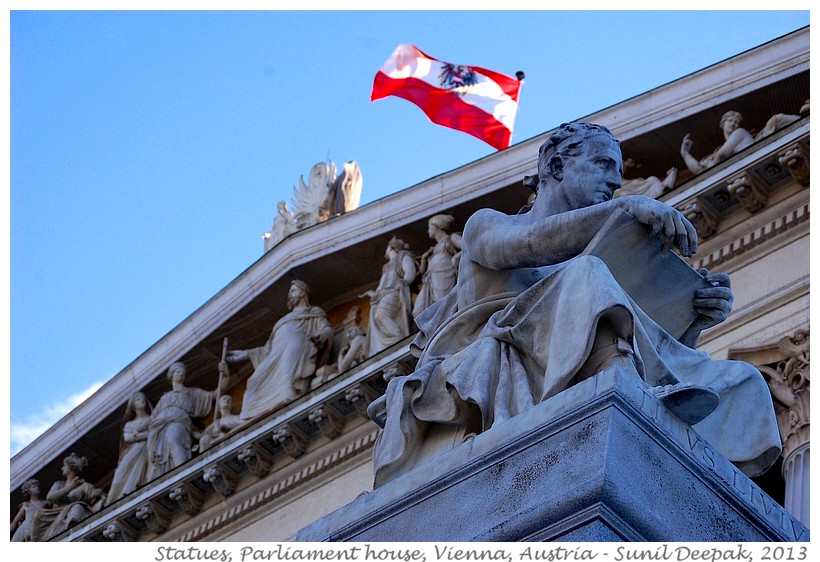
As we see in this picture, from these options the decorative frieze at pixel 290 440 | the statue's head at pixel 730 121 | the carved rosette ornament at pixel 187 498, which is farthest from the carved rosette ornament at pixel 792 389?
the carved rosette ornament at pixel 187 498

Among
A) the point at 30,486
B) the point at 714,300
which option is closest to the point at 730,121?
the point at 30,486

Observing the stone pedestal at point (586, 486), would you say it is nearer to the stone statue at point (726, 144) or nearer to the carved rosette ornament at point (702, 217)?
the carved rosette ornament at point (702, 217)

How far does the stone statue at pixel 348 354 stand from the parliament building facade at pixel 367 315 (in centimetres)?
17

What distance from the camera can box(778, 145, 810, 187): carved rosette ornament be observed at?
15633 millimetres

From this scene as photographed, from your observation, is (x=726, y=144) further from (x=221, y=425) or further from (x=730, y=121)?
(x=221, y=425)

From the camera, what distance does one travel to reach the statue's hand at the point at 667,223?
515 centimetres

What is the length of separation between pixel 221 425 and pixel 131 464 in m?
1.57

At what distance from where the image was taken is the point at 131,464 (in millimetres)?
21844

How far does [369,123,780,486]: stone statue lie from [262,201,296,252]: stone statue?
54.4 feet

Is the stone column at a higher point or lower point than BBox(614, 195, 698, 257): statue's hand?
higher

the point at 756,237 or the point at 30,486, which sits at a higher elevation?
the point at 30,486

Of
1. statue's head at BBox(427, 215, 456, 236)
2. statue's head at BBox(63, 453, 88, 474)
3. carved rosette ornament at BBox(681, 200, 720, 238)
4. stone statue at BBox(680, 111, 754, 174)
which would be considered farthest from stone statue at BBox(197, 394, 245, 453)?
carved rosette ornament at BBox(681, 200, 720, 238)

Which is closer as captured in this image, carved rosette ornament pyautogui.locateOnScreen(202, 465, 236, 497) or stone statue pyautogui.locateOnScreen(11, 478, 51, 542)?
carved rosette ornament pyautogui.locateOnScreen(202, 465, 236, 497)

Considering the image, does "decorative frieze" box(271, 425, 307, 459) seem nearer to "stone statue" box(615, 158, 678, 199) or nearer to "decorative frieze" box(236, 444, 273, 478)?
"decorative frieze" box(236, 444, 273, 478)
